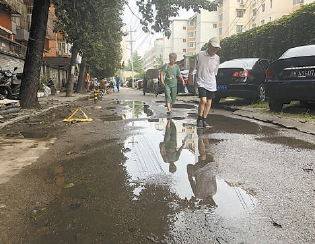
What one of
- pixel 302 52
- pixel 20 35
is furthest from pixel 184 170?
pixel 20 35

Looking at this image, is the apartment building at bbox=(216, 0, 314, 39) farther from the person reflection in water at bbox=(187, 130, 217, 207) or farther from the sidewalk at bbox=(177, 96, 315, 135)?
the person reflection in water at bbox=(187, 130, 217, 207)

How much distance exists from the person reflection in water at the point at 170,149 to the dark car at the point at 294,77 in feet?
10.2

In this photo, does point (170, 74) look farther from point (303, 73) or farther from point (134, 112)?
point (303, 73)

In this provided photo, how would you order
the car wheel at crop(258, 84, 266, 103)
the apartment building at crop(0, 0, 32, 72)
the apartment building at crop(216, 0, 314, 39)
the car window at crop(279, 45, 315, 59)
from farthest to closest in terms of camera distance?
the apartment building at crop(216, 0, 314, 39)
the apartment building at crop(0, 0, 32, 72)
the car wheel at crop(258, 84, 266, 103)
the car window at crop(279, 45, 315, 59)

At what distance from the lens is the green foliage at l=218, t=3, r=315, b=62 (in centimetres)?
1028

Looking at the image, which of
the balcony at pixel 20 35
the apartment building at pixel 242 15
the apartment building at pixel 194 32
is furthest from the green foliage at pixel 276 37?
the apartment building at pixel 242 15

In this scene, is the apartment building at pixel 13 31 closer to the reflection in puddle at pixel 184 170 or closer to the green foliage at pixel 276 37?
the green foliage at pixel 276 37

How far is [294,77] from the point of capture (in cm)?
698

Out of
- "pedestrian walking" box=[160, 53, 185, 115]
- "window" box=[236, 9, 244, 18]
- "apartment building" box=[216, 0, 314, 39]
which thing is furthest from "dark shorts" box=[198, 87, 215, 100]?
"window" box=[236, 9, 244, 18]

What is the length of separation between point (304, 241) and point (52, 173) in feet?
8.18

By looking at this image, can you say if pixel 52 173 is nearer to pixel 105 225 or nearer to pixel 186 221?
pixel 105 225

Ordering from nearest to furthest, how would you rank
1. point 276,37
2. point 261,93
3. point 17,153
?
point 17,153 → point 261,93 → point 276,37

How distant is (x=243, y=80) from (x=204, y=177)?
7.09 meters

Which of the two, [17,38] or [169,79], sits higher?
[17,38]
